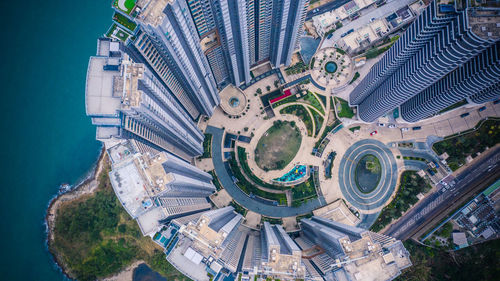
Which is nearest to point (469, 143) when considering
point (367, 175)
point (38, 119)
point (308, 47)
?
point (367, 175)

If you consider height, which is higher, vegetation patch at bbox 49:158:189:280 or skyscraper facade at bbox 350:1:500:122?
skyscraper facade at bbox 350:1:500:122

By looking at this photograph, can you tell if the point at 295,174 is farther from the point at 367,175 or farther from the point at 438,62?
the point at 438,62

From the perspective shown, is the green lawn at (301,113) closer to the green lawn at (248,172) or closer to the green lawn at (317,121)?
the green lawn at (317,121)

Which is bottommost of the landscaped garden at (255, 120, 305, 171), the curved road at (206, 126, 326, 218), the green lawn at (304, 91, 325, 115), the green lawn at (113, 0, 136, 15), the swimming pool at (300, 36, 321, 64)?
the curved road at (206, 126, 326, 218)

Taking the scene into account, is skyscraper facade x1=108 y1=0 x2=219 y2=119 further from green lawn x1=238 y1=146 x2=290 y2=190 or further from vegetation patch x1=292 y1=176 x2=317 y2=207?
vegetation patch x1=292 y1=176 x2=317 y2=207

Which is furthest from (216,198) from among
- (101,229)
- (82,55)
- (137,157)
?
(82,55)

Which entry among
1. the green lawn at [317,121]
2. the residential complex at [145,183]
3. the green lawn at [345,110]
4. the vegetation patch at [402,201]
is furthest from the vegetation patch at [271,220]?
the green lawn at [345,110]

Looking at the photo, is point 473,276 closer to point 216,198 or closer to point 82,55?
point 216,198

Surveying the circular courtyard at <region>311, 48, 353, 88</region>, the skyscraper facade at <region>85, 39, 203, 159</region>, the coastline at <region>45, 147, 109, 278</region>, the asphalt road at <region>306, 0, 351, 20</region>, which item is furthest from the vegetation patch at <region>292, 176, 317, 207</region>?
the coastline at <region>45, 147, 109, 278</region>
